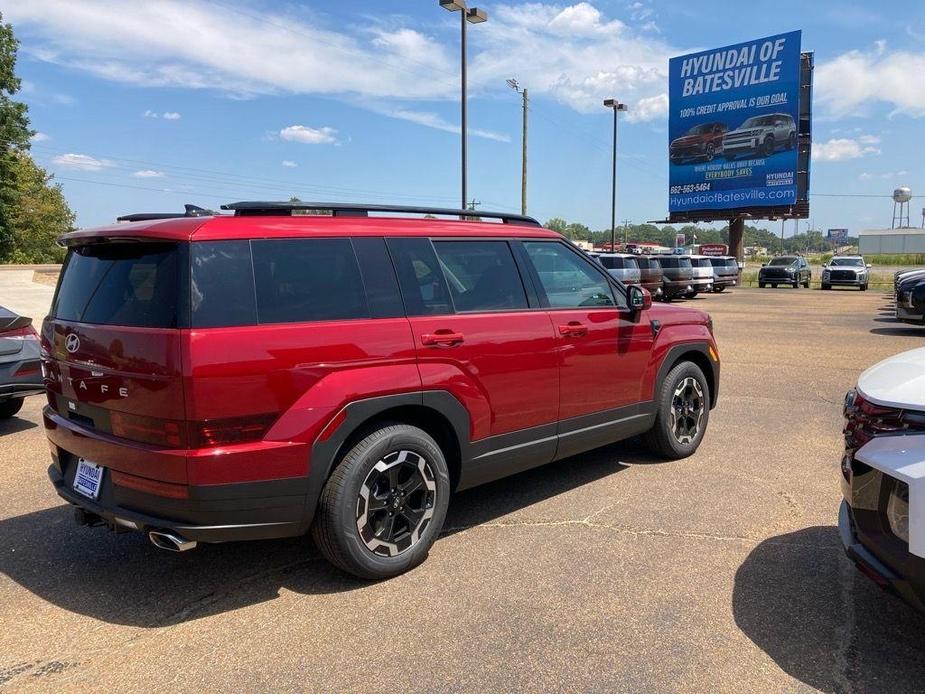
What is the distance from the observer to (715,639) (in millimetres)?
2939

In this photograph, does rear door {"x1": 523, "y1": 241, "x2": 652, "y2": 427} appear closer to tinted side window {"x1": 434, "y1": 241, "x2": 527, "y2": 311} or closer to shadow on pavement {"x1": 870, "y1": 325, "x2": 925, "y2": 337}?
tinted side window {"x1": 434, "y1": 241, "x2": 527, "y2": 311}

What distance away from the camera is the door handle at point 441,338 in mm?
3604

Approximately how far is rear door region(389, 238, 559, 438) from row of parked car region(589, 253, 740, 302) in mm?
16902

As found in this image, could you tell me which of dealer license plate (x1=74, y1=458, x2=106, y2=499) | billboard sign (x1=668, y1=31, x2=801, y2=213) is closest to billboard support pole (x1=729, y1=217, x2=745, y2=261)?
billboard sign (x1=668, y1=31, x2=801, y2=213)

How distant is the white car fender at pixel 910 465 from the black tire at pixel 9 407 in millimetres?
7613

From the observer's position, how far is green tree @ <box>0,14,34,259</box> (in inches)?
1708

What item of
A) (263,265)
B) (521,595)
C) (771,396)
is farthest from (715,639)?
(771,396)

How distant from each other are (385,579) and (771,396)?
20.0 ft

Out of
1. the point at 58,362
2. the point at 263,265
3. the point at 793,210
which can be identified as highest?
the point at 793,210

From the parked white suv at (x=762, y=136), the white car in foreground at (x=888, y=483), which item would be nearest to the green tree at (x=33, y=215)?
the parked white suv at (x=762, y=136)

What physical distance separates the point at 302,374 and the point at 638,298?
2689 millimetres

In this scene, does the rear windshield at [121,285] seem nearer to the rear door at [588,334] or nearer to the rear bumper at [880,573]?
the rear door at [588,334]

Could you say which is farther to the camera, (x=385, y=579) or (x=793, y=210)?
(x=793, y=210)

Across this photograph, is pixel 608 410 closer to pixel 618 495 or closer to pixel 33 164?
pixel 618 495
